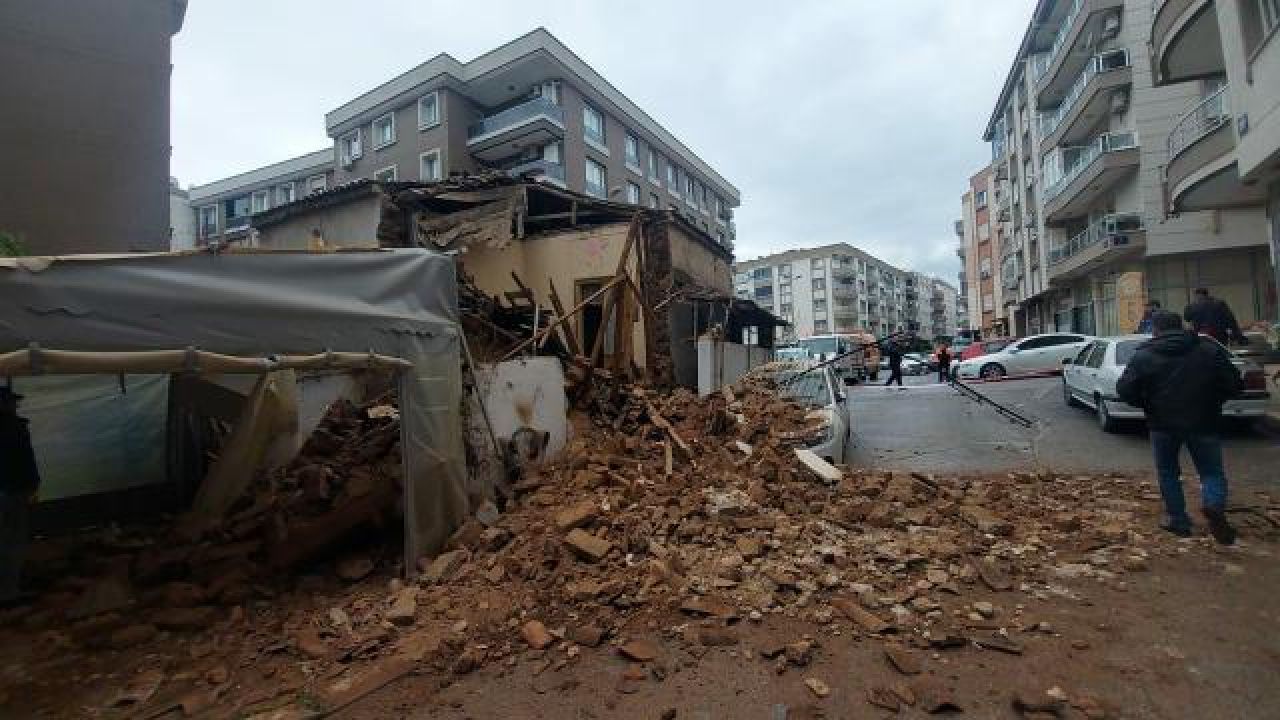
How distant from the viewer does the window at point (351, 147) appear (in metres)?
32.5

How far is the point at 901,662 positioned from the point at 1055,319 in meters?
38.9

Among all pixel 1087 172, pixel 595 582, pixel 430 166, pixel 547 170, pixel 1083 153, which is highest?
pixel 430 166

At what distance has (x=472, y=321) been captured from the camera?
933 centimetres

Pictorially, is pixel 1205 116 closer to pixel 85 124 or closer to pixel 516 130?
pixel 85 124

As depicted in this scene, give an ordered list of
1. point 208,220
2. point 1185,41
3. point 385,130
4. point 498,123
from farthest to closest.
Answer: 1. point 208,220
2. point 385,130
3. point 498,123
4. point 1185,41

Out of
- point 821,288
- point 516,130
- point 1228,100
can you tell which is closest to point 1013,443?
point 1228,100

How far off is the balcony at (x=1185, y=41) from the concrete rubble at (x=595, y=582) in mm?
10368

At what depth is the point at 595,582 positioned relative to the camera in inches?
172

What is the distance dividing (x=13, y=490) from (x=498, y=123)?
27.8 metres

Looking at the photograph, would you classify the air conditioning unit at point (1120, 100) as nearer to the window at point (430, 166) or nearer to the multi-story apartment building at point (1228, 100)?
the multi-story apartment building at point (1228, 100)

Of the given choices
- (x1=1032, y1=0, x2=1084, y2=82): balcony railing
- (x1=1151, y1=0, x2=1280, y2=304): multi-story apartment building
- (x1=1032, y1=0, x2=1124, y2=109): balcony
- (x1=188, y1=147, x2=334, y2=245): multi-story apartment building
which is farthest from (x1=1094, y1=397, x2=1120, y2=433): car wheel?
(x1=188, y1=147, x2=334, y2=245): multi-story apartment building

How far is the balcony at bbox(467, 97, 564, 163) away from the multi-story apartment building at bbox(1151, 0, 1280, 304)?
72.9 feet

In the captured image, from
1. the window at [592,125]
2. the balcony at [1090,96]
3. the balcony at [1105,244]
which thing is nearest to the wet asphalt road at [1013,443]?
the balcony at [1105,244]

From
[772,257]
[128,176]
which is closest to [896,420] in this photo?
[128,176]
